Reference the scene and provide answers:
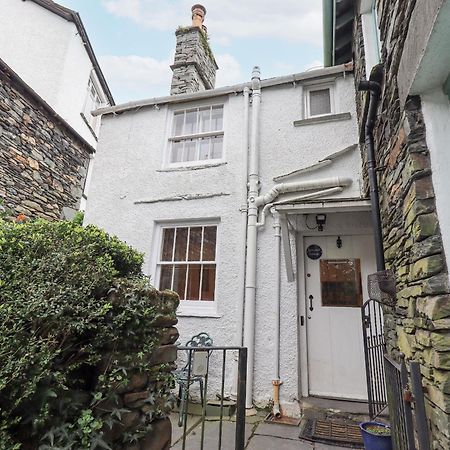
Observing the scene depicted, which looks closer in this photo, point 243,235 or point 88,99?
point 243,235

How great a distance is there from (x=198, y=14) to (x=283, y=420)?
8.67 metres

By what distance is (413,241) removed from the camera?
195 cm

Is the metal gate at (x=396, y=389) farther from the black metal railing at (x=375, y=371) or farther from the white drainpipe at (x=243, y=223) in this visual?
the white drainpipe at (x=243, y=223)

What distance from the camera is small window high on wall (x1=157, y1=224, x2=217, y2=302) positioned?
4816mm

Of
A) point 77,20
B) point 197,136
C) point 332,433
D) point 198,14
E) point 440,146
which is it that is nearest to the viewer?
point 440,146

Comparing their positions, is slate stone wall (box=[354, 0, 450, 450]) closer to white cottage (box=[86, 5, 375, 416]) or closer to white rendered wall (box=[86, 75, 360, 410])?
white cottage (box=[86, 5, 375, 416])

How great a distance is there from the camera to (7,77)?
5.96 meters

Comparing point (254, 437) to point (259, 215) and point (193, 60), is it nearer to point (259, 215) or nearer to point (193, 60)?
point (259, 215)

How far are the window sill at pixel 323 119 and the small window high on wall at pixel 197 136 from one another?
57.0 inches

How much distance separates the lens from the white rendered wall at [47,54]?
23.9 ft

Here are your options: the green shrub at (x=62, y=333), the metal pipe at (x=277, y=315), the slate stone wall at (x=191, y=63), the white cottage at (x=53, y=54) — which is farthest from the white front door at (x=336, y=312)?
the white cottage at (x=53, y=54)

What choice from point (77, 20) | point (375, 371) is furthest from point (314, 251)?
point (77, 20)

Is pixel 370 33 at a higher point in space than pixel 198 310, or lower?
higher

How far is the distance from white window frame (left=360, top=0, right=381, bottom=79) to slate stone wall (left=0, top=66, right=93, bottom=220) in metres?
6.45
